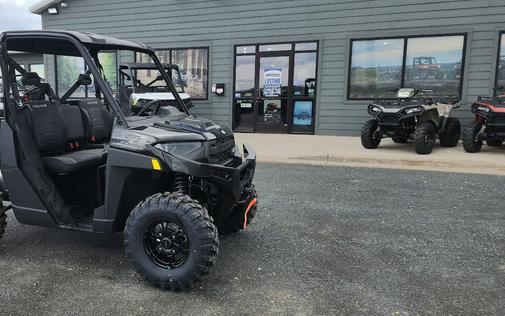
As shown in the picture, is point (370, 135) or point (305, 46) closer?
point (370, 135)

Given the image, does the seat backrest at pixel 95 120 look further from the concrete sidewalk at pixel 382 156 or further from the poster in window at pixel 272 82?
the poster in window at pixel 272 82

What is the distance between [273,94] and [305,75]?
1.08 meters

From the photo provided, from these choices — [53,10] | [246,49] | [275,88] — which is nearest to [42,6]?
[53,10]

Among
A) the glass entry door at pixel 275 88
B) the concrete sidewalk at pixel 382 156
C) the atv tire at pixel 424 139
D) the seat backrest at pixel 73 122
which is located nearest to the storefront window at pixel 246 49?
the glass entry door at pixel 275 88

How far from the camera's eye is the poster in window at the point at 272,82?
1227 cm

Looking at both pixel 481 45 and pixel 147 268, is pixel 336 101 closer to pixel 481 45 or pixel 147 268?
pixel 481 45

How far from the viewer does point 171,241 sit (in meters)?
3.15

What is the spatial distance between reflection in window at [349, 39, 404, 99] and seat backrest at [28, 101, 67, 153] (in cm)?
899

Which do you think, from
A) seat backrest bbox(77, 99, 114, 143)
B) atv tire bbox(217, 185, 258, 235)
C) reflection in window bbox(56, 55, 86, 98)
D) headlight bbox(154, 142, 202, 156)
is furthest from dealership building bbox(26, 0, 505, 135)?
headlight bbox(154, 142, 202, 156)

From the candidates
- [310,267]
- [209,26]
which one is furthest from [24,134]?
[209,26]

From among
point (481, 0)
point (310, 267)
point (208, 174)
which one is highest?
point (481, 0)

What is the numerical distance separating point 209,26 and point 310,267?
34.7ft

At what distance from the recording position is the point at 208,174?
3.14 meters

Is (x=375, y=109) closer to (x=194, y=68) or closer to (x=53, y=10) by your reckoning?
(x=194, y=68)
